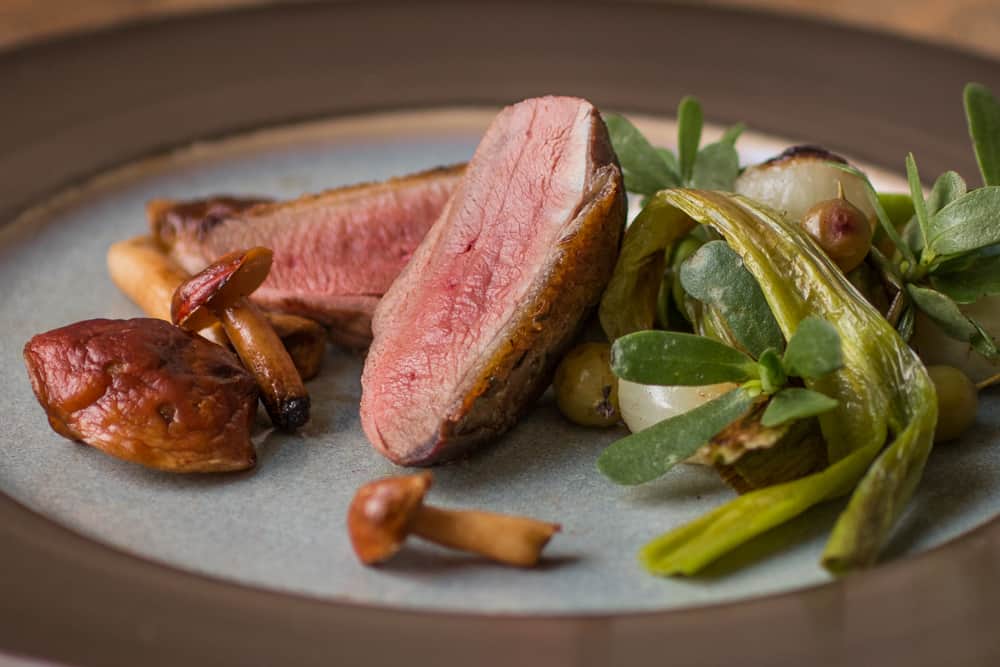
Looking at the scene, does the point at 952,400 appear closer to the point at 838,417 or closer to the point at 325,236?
the point at 838,417

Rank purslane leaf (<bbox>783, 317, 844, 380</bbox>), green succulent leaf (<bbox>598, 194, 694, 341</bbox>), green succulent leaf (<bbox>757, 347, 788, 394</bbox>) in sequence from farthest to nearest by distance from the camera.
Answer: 1. green succulent leaf (<bbox>598, 194, 694, 341</bbox>)
2. green succulent leaf (<bbox>757, 347, 788, 394</bbox>)
3. purslane leaf (<bbox>783, 317, 844, 380</bbox>)

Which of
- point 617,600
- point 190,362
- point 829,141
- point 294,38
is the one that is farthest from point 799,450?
point 294,38

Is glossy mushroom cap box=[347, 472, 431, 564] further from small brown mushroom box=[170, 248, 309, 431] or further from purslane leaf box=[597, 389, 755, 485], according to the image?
small brown mushroom box=[170, 248, 309, 431]

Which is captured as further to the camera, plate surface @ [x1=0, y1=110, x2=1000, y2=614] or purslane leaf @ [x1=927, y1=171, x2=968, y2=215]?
purslane leaf @ [x1=927, y1=171, x2=968, y2=215]

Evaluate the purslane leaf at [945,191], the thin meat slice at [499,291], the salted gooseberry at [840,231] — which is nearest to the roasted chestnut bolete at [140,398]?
the thin meat slice at [499,291]

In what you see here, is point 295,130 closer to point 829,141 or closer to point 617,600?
point 829,141

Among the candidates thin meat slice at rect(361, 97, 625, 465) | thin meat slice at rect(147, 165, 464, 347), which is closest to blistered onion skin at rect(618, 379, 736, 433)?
thin meat slice at rect(361, 97, 625, 465)

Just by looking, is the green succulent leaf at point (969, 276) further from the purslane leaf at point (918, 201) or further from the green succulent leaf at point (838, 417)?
the green succulent leaf at point (838, 417)
